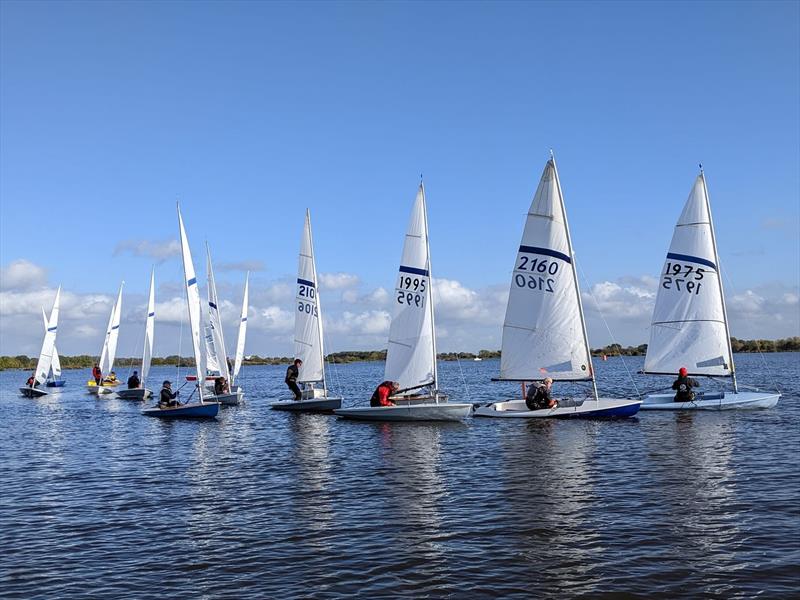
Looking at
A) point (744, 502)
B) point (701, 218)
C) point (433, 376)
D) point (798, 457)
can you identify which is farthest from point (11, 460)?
point (701, 218)

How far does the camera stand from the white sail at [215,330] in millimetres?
42562

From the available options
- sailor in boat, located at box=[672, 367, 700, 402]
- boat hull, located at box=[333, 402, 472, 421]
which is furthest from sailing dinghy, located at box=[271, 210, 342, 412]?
sailor in boat, located at box=[672, 367, 700, 402]

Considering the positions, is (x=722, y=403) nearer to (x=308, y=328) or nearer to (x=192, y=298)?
(x=308, y=328)

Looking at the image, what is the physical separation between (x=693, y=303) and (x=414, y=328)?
12.9 meters

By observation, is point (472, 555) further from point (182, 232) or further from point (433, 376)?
point (182, 232)

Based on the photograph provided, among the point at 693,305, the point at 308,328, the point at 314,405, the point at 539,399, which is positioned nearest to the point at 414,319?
the point at 539,399

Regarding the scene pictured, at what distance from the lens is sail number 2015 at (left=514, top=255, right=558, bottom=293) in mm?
30109

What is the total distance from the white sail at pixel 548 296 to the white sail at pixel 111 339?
139ft

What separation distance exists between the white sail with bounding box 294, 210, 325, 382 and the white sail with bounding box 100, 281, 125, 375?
29207 mm

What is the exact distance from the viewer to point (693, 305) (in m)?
32.7

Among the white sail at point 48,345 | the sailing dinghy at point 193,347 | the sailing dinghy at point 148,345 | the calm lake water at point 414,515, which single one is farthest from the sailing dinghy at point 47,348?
the calm lake water at point 414,515

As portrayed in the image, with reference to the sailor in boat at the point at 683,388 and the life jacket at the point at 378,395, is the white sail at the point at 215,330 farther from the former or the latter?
the sailor in boat at the point at 683,388

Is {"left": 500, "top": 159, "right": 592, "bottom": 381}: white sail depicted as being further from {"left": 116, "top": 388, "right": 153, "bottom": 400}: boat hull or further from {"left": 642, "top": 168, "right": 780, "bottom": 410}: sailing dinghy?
{"left": 116, "top": 388, "right": 153, "bottom": 400}: boat hull

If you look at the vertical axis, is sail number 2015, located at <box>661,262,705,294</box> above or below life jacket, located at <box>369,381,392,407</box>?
above
